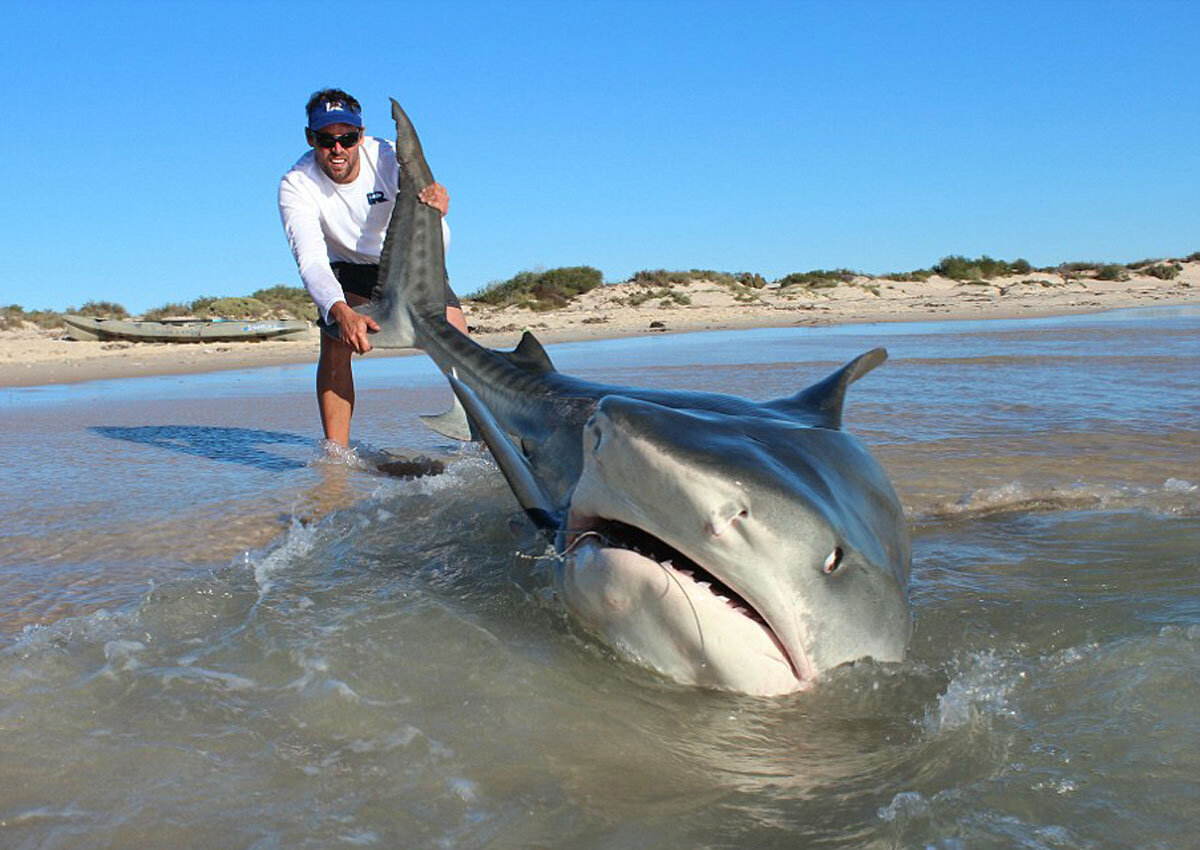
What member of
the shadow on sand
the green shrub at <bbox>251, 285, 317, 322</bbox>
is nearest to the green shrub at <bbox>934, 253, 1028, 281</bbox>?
the green shrub at <bbox>251, 285, 317, 322</bbox>

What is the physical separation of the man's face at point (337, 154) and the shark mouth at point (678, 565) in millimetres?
4099

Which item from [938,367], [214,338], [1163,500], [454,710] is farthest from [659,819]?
[214,338]

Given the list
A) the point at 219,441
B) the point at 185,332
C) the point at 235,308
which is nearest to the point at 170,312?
the point at 235,308

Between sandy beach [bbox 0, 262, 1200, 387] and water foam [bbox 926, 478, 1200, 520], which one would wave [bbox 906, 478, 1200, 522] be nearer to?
water foam [bbox 926, 478, 1200, 520]

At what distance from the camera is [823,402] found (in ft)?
9.46

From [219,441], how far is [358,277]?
55.0 inches

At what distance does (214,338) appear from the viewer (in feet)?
60.6

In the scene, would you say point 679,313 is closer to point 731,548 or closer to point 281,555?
point 281,555

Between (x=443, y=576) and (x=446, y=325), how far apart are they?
184 cm

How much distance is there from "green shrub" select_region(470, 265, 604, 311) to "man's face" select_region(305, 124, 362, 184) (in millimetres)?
21761

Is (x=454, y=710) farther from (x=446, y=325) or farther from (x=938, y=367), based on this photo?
(x=938, y=367)

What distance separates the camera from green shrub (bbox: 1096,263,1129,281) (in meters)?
37.5

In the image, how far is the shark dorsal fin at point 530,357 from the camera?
391cm

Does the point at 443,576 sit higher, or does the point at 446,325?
the point at 446,325
